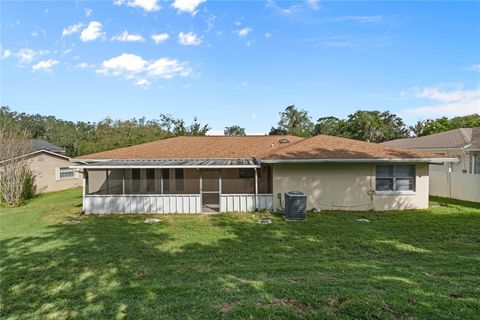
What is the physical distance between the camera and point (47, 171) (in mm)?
22172

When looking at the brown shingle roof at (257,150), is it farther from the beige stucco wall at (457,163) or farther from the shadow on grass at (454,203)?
the beige stucco wall at (457,163)

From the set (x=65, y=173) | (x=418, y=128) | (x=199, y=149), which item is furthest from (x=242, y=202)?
(x=418, y=128)

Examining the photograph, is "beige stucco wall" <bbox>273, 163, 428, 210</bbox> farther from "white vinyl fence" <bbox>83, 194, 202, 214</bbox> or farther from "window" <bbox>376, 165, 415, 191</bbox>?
"white vinyl fence" <bbox>83, 194, 202, 214</bbox>

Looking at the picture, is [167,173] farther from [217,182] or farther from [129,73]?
[129,73]

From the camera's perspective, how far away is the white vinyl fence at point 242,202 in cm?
1249

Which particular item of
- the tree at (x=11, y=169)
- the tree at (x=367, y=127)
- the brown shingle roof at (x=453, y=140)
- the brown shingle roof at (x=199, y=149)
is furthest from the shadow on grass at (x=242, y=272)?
the tree at (x=367, y=127)

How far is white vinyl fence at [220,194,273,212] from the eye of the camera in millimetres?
12492

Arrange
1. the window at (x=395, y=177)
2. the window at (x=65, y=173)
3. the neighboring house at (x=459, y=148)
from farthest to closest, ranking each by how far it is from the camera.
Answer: the window at (x=65, y=173) < the neighboring house at (x=459, y=148) < the window at (x=395, y=177)

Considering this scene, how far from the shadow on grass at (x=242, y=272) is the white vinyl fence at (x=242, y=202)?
273 cm

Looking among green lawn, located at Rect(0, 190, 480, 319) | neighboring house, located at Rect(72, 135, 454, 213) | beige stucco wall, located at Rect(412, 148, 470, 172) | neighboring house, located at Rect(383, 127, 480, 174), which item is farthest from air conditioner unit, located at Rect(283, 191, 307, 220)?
beige stucco wall, located at Rect(412, 148, 470, 172)

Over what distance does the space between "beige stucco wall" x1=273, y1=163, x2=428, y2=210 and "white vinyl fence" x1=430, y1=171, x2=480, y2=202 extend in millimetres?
4207

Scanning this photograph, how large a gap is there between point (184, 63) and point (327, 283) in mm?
17650

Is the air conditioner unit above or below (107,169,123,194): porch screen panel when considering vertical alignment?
below

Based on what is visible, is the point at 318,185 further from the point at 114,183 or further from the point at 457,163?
the point at 457,163
